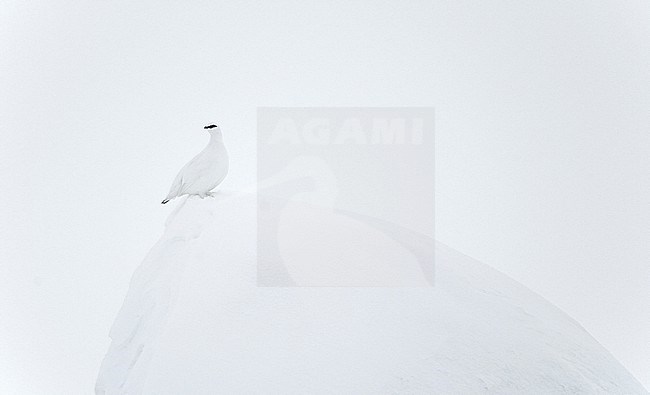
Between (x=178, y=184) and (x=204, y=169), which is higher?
(x=204, y=169)

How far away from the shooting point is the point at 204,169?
525 centimetres

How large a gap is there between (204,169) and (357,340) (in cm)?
308

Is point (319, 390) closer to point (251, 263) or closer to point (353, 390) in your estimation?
point (353, 390)

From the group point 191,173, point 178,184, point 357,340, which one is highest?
point 191,173

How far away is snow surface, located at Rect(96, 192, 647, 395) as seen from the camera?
2641 millimetres

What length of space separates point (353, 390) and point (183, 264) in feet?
6.81

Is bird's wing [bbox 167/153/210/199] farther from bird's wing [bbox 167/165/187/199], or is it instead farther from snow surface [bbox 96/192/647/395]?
snow surface [bbox 96/192/647/395]

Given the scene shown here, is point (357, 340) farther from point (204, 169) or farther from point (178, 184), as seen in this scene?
point (178, 184)

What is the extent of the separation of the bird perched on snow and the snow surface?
4.91ft

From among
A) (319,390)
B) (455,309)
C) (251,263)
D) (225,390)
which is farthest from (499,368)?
(251,263)

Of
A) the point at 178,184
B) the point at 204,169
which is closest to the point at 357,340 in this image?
the point at 204,169

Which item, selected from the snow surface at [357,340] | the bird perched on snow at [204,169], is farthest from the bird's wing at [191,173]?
the snow surface at [357,340]

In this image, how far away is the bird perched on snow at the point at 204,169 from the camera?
5.26 m

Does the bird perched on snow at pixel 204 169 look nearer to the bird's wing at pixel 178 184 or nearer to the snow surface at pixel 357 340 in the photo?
the bird's wing at pixel 178 184
